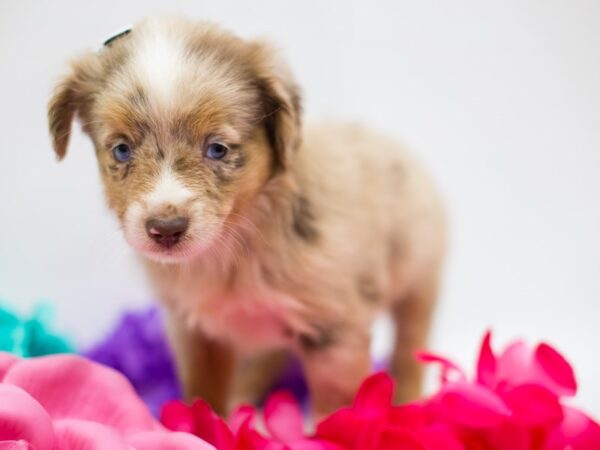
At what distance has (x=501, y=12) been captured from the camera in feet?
7.43

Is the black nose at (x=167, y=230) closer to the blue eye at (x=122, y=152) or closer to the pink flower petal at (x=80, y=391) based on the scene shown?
the blue eye at (x=122, y=152)

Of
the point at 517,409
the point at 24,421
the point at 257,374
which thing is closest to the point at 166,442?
the point at 24,421

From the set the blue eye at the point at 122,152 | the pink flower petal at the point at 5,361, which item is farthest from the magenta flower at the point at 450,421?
the blue eye at the point at 122,152

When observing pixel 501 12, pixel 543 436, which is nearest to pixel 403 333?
pixel 543 436

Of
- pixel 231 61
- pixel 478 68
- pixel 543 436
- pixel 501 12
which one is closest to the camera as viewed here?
pixel 231 61

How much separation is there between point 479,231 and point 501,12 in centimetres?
84

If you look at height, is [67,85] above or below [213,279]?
above

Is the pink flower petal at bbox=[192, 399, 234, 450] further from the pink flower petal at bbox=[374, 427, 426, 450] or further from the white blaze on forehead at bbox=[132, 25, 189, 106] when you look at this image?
the white blaze on forehead at bbox=[132, 25, 189, 106]

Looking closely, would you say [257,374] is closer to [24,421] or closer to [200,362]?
[200,362]

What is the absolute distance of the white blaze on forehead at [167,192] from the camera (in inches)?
56.6

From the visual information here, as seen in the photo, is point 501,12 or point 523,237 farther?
point 523,237

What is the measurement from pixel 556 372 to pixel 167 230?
90 centimetres

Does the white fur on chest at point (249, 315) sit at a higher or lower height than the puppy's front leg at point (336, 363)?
higher

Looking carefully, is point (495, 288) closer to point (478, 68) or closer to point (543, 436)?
point (478, 68)
